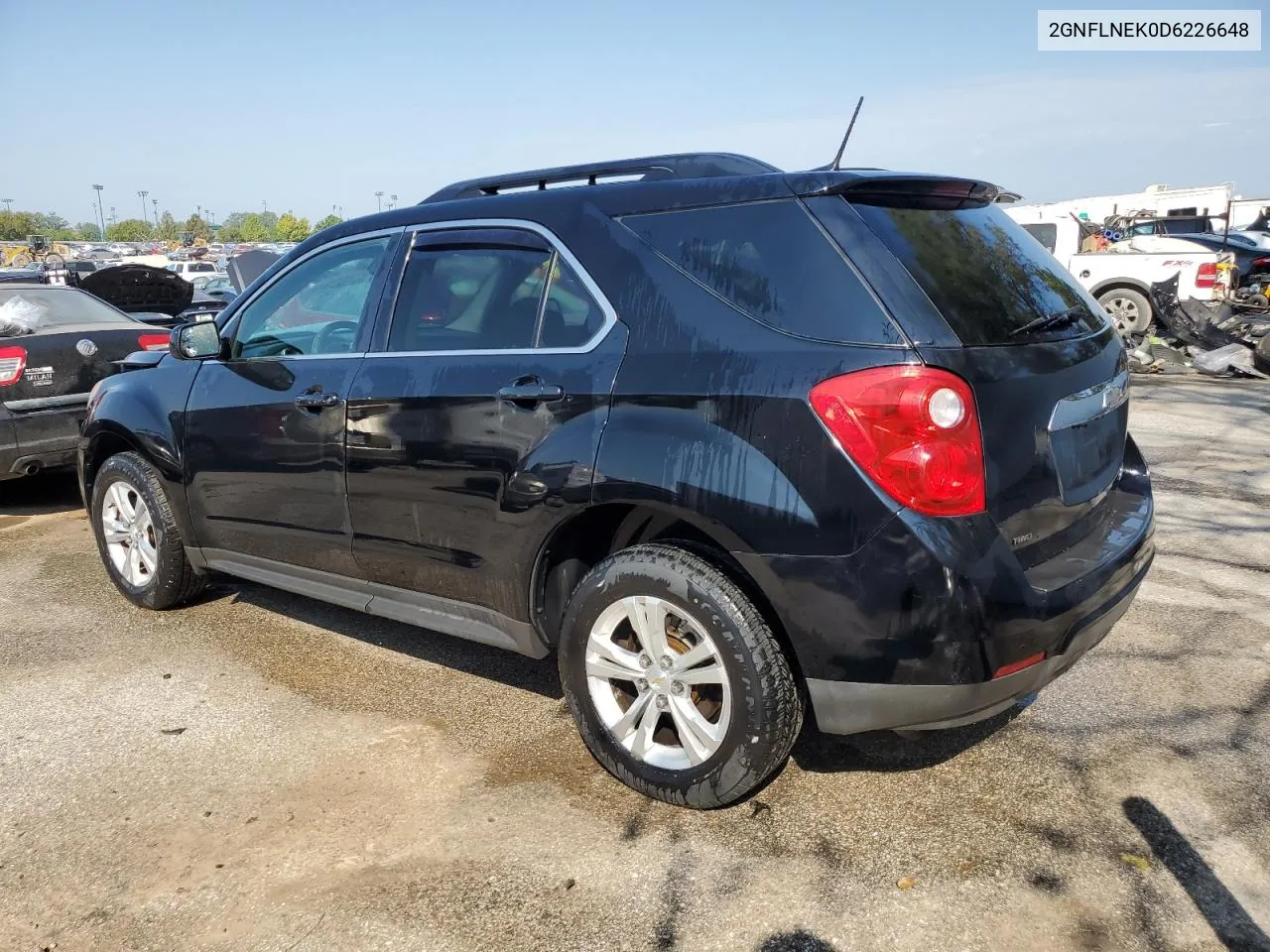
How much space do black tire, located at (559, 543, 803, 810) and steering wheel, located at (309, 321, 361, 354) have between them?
1.40m

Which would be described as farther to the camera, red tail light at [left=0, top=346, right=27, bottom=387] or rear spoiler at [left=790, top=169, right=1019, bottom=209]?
red tail light at [left=0, top=346, right=27, bottom=387]

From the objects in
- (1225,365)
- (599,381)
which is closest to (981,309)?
(599,381)

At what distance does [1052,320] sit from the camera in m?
2.96

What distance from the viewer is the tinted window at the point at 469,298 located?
3.26 m

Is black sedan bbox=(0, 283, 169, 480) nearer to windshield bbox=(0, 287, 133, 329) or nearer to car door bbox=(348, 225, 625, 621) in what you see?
windshield bbox=(0, 287, 133, 329)

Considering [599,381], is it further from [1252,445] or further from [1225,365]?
[1225,365]

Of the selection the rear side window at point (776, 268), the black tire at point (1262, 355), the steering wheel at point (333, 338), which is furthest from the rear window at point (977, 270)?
the black tire at point (1262, 355)

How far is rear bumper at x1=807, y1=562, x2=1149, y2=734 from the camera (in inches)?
100

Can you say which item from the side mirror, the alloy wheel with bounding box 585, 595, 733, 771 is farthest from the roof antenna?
the side mirror

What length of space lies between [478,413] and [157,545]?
2252mm

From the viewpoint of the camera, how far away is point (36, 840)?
2930 mm

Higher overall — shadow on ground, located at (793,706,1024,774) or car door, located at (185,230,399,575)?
car door, located at (185,230,399,575)

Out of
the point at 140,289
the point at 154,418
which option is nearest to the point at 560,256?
the point at 154,418

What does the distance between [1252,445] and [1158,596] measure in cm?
407
